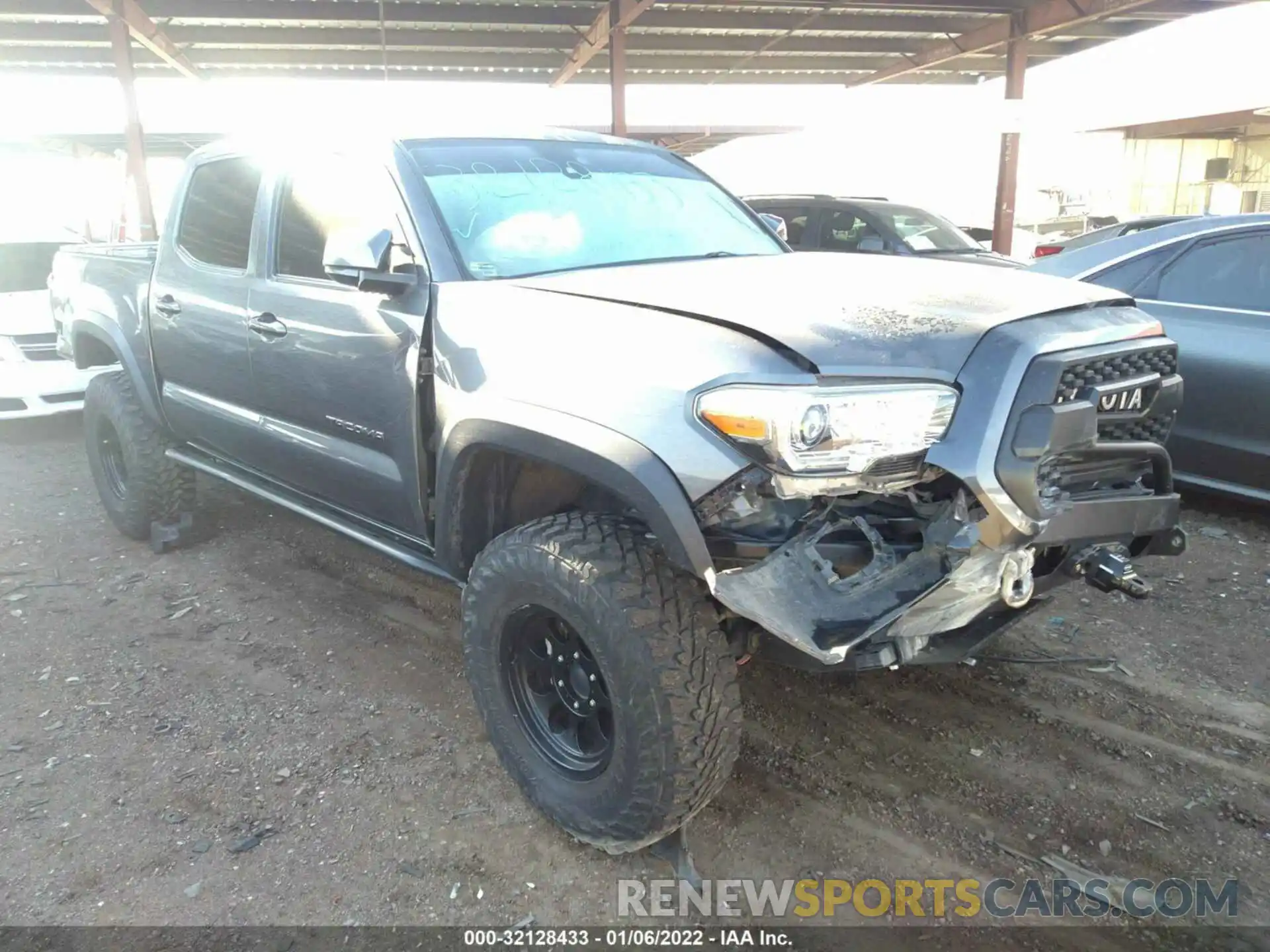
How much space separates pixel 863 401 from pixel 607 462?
603 mm

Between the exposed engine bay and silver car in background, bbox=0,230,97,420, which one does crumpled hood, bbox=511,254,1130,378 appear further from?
silver car in background, bbox=0,230,97,420

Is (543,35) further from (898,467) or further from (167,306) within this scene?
(898,467)

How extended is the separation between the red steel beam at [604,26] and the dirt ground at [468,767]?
9899 millimetres

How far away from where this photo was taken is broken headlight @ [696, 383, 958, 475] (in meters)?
1.94

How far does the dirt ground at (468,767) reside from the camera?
93.8 inches

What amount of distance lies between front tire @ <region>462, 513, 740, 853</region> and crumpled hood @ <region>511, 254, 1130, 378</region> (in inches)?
24.3

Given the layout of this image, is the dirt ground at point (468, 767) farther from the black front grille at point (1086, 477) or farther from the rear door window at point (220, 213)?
the rear door window at point (220, 213)

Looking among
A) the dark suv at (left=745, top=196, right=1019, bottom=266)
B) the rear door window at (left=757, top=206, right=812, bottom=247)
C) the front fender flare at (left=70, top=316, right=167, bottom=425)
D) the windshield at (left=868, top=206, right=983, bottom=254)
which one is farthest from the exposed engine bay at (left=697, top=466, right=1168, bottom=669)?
the rear door window at (left=757, top=206, right=812, bottom=247)

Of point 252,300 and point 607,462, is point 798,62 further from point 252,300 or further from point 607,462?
point 607,462

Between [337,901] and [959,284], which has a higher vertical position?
[959,284]

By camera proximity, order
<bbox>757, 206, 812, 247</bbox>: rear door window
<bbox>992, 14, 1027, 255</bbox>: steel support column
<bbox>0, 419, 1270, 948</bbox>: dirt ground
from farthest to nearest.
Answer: <bbox>992, 14, 1027, 255</bbox>: steel support column, <bbox>757, 206, 812, 247</bbox>: rear door window, <bbox>0, 419, 1270, 948</bbox>: dirt ground

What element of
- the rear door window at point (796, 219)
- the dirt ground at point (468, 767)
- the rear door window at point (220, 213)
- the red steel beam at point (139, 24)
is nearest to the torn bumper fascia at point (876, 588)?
the dirt ground at point (468, 767)

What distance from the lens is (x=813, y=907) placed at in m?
2.29

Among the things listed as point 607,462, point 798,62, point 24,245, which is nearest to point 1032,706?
point 607,462
